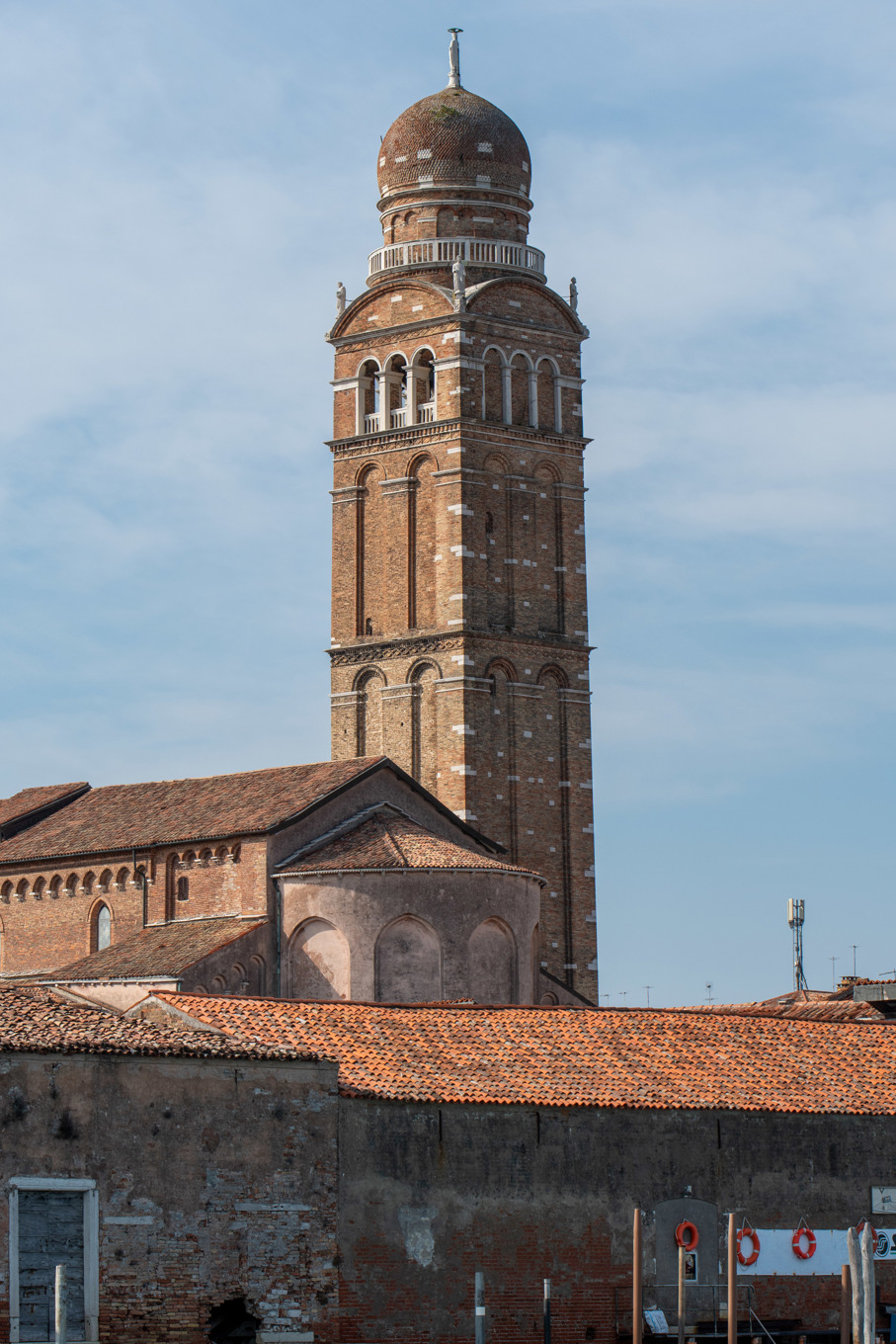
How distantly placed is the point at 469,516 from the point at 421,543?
5.42 feet

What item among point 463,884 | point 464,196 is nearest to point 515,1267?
point 463,884

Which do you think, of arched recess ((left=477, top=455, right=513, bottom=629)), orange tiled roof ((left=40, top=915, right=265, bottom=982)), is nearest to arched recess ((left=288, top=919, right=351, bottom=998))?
orange tiled roof ((left=40, top=915, right=265, bottom=982))

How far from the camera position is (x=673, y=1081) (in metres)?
35.3

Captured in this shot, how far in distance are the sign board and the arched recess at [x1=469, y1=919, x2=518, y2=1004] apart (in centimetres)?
1551

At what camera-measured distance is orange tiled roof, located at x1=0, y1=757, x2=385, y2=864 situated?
52688mm

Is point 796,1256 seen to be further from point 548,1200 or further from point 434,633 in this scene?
point 434,633

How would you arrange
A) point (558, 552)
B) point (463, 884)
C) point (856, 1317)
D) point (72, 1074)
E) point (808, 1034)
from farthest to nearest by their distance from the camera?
point (558, 552), point (463, 884), point (808, 1034), point (856, 1317), point (72, 1074)

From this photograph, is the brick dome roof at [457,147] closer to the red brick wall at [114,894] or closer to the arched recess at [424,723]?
the arched recess at [424,723]

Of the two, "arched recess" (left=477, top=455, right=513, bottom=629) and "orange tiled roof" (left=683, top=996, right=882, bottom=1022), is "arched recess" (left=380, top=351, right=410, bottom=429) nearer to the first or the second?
"arched recess" (left=477, top=455, right=513, bottom=629)

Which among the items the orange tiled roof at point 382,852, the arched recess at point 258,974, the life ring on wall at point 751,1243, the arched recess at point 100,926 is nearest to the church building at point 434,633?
the arched recess at point 100,926

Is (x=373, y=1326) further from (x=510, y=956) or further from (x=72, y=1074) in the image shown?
(x=510, y=956)

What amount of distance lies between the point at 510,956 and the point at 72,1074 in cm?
2161

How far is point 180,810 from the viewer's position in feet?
181

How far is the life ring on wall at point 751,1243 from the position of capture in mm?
34344
